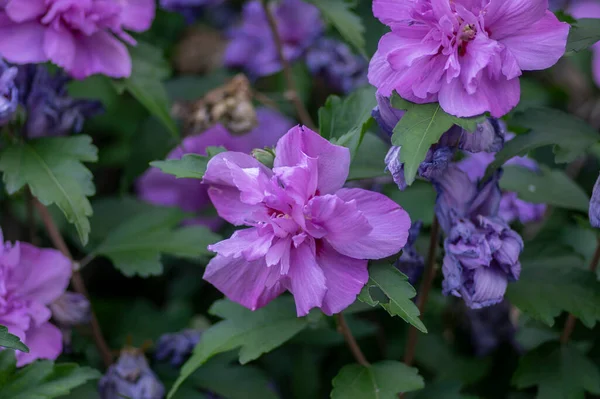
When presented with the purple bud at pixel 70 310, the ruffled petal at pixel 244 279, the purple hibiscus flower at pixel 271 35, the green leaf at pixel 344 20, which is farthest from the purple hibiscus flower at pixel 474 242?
the purple hibiscus flower at pixel 271 35

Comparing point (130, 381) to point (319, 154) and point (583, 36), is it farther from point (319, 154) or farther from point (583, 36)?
point (583, 36)

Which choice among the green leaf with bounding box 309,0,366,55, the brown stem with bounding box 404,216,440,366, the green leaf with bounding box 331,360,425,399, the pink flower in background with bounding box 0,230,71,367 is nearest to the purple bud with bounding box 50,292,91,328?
the pink flower in background with bounding box 0,230,71,367

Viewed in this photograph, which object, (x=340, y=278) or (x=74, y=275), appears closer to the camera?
(x=340, y=278)

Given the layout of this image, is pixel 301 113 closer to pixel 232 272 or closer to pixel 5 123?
pixel 5 123

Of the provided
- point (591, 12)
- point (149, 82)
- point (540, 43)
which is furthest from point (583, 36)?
point (591, 12)

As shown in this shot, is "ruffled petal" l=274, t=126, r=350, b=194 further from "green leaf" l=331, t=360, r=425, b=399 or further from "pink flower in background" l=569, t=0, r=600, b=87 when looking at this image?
"pink flower in background" l=569, t=0, r=600, b=87

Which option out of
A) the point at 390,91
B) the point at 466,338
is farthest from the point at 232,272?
the point at 466,338
